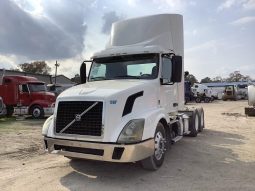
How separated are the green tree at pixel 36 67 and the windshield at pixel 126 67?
77953mm

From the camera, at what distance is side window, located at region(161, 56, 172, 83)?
772cm

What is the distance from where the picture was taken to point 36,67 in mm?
85625

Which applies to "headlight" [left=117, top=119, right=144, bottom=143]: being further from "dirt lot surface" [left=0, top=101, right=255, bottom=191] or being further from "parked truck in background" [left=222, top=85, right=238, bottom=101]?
"parked truck in background" [left=222, top=85, right=238, bottom=101]

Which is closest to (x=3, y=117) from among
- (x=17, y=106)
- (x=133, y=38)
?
(x=17, y=106)

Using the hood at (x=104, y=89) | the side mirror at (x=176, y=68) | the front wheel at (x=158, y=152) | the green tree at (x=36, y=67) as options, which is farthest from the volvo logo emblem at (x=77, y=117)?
the green tree at (x=36, y=67)

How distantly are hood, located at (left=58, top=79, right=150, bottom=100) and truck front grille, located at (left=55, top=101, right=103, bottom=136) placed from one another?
17 cm

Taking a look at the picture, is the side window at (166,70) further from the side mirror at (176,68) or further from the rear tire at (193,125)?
the rear tire at (193,125)

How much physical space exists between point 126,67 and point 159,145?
2.06m

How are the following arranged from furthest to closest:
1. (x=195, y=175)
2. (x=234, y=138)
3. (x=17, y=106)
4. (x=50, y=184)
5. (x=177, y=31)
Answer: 1. (x=17, y=106)
2. (x=234, y=138)
3. (x=177, y=31)
4. (x=195, y=175)
5. (x=50, y=184)

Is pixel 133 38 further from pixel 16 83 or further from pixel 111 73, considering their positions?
pixel 16 83

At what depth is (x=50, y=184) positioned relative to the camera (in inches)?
242

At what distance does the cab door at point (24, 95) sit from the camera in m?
20.3

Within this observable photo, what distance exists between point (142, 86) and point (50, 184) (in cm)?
270

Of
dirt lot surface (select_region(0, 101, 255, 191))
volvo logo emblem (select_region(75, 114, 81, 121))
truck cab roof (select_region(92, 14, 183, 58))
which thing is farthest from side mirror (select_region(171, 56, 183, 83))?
volvo logo emblem (select_region(75, 114, 81, 121))
